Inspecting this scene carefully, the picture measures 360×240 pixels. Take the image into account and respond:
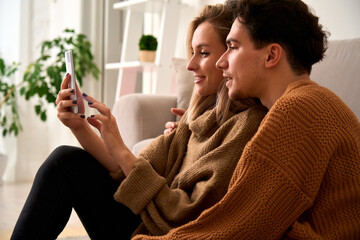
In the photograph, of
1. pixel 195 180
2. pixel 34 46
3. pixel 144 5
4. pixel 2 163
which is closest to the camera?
pixel 195 180

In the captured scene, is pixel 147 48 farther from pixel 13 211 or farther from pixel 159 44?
pixel 13 211

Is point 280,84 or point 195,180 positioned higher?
point 280,84

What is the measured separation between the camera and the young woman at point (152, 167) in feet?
3.90

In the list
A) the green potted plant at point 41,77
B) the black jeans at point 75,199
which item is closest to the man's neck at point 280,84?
the black jeans at point 75,199

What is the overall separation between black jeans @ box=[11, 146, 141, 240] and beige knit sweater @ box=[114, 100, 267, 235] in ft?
0.31

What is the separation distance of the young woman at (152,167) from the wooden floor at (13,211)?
982mm

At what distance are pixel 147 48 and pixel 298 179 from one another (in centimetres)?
223

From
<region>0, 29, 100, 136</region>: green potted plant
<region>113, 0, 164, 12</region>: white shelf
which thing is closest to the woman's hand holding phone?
<region>113, 0, 164, 12</region>: white shelf

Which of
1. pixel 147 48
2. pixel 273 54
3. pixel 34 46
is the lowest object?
pixel 34 46

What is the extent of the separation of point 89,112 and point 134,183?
8.88 feet

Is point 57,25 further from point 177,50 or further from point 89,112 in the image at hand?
point 177,50

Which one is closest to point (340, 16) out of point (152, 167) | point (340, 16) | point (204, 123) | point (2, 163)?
point (340, 16)

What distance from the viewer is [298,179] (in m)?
0.86

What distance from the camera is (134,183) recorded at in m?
1.23
